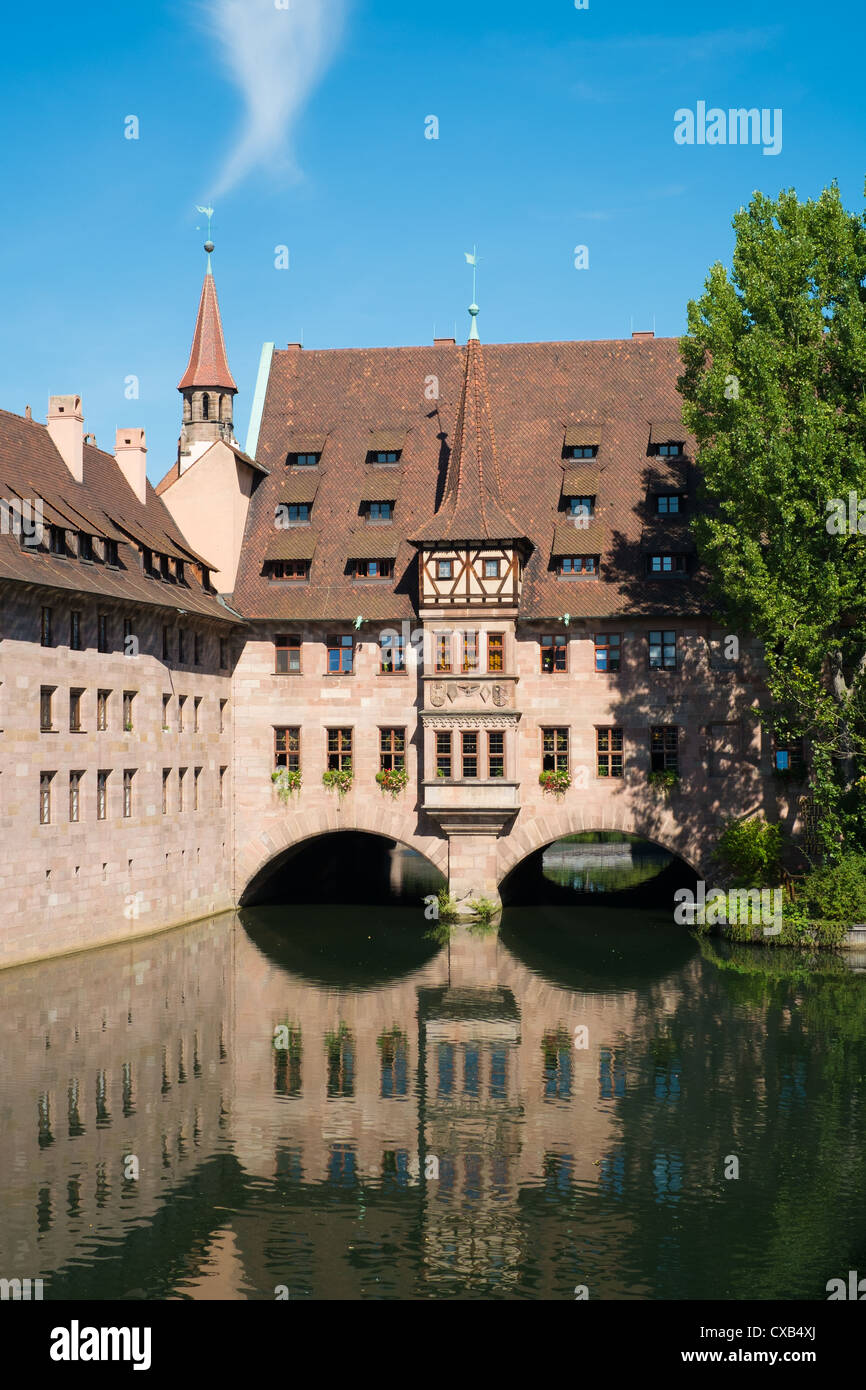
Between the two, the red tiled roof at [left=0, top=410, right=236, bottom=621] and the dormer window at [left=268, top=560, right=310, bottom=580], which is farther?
the dormer window at [left=268, top=560, right=310, bottom=580]

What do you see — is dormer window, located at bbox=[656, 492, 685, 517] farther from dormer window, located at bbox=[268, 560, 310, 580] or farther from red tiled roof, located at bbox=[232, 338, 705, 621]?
dormer window, located at bbox=[268, 560, 310, 580]

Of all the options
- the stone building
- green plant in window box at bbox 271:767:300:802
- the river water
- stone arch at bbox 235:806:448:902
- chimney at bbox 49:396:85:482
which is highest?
chimney at bbox 49:396:85:482

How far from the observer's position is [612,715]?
164 feet

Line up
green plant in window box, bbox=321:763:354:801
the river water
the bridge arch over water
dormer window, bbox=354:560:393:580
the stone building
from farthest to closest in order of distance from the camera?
dormer window, bbox=354:560:393:580 < green plant in window box, bbox=321:763:354:801 < the bridge arch over water < the stone building < the river water

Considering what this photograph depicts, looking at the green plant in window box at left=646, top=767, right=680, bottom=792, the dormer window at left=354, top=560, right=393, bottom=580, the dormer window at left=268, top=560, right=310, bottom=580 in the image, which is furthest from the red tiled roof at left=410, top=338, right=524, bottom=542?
the green plant in window box at left=646, top=767, right=680, bottom=792

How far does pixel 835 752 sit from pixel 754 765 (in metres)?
5.61

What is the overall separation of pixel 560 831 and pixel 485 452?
13420mm

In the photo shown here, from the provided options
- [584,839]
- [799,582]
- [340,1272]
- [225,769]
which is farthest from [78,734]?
[584,839]

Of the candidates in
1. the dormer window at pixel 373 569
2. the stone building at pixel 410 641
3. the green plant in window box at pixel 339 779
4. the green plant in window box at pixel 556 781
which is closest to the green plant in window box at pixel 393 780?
the stone building at pixel 410 641

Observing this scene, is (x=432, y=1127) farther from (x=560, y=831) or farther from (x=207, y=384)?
(x=207, y=384)

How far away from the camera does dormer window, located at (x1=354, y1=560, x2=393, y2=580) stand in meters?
52.4

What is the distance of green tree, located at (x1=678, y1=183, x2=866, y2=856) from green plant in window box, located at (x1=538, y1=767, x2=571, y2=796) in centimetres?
815

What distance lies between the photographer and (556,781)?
49.9 meters

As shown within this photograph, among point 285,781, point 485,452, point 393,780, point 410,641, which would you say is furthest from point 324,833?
point 485,452
